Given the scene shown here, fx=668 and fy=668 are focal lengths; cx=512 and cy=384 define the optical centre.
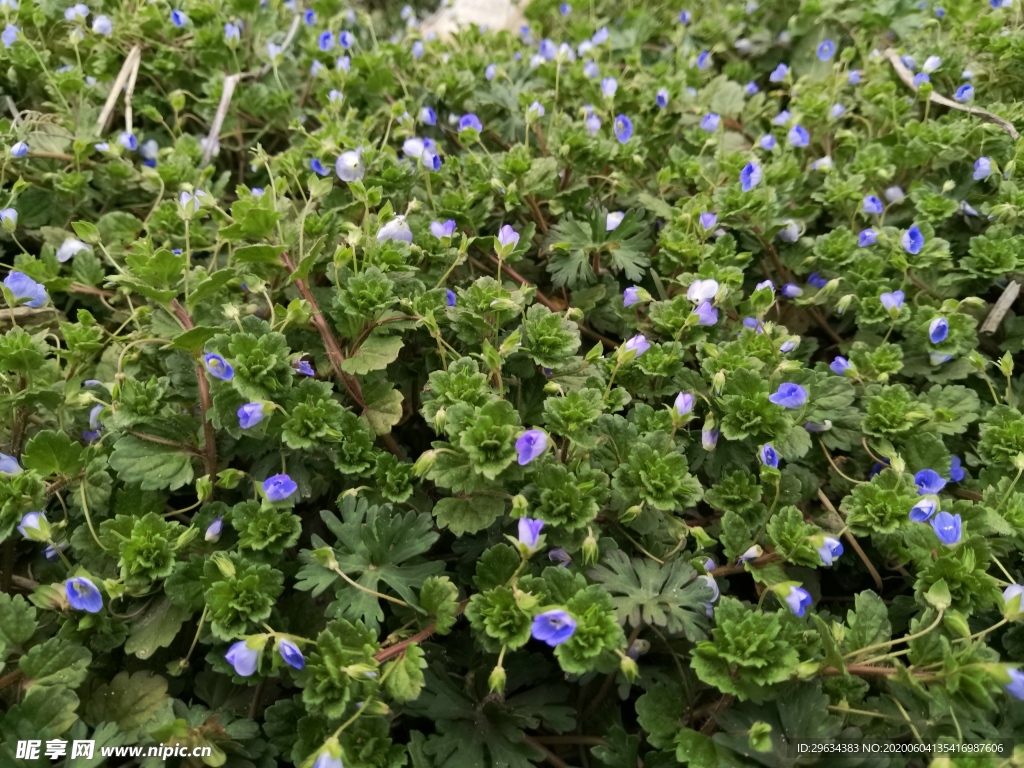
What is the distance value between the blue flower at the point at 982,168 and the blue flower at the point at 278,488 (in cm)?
209

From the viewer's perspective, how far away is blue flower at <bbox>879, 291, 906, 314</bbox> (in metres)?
1.73

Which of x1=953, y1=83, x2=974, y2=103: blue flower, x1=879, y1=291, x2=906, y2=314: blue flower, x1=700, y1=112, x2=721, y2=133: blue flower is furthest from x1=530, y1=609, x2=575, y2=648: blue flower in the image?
x1=953, y1=83, x2=974, y2=103: blue flower

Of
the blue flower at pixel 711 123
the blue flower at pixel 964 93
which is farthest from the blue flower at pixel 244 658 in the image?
the blue flower at pixel 964 93

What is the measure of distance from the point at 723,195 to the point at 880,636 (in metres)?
1.24

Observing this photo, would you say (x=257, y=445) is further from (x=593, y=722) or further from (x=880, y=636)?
(x=880, y=636)

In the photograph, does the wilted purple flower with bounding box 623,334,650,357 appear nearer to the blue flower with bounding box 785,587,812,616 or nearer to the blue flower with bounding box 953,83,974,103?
the blue flower with bounding box 785,587,812,616

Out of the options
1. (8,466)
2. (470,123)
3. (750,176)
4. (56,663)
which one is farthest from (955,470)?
(8,466)

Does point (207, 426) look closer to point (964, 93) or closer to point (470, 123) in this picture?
point (470, 123)

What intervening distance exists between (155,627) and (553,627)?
2.86 ft

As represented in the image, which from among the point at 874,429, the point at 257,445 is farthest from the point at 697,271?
the point at 257,445

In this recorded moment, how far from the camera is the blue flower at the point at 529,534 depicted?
1.22 m

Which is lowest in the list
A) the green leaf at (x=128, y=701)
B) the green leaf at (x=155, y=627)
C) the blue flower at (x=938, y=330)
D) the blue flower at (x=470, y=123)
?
the green leaf at (x=128, y=701)

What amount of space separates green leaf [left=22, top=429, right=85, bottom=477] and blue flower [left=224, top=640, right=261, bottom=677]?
2.06ft

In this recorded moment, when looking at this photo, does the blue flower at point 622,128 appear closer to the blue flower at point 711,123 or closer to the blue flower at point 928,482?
the blue flower at point 711,123
